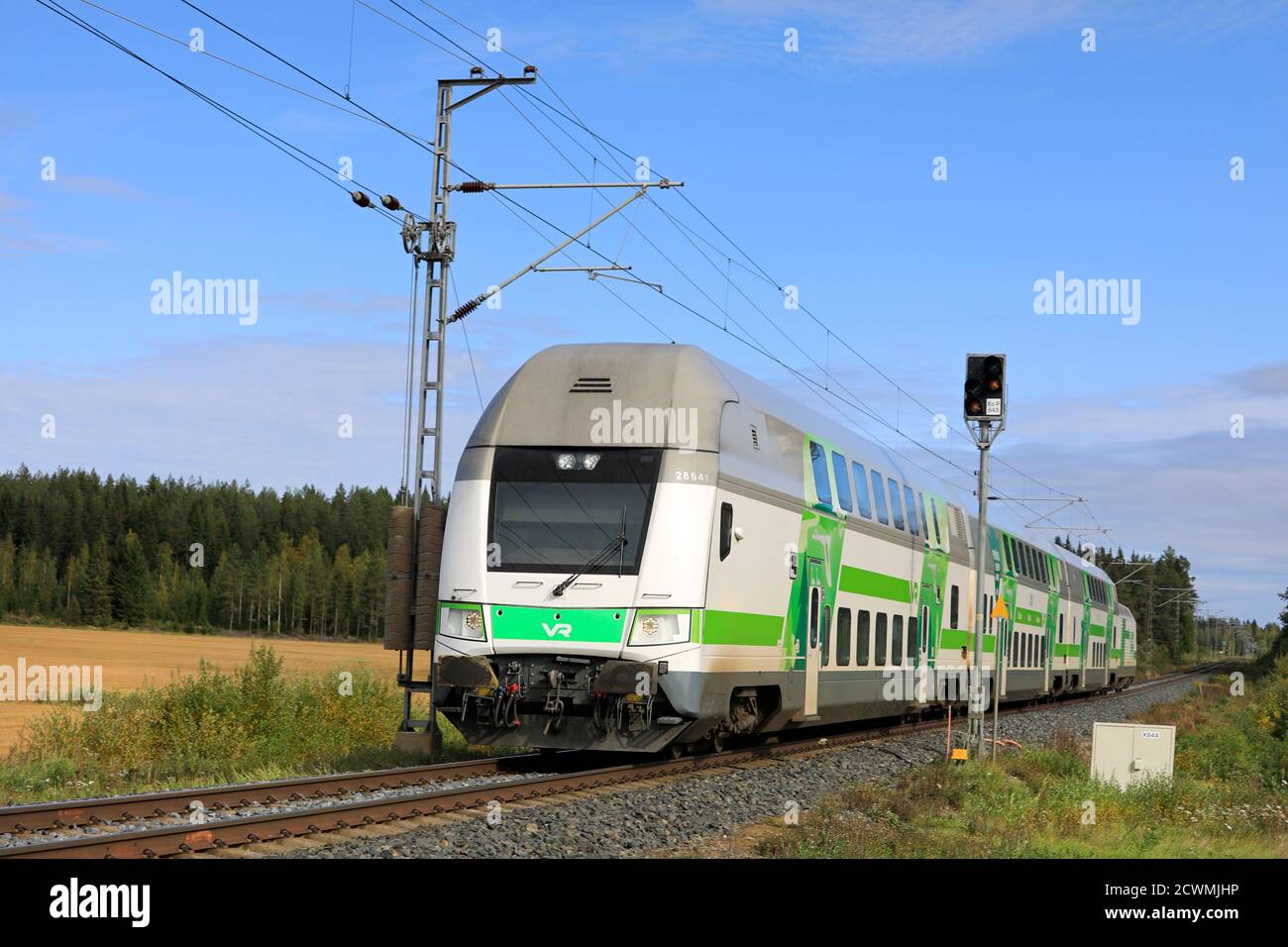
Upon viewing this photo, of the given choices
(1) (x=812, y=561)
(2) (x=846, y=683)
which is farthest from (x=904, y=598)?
(1) (x=812, y=561)

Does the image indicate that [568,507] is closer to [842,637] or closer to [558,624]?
[558,624]

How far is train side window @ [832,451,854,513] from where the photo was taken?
2030 cm

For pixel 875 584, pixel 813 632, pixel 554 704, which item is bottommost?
pixel 554 704

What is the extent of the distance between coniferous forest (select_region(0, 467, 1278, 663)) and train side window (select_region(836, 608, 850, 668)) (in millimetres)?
114376

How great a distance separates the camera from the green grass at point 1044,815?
11438 millimetres

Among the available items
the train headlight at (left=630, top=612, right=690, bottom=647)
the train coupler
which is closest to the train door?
the train headlight at (left=630, top=612, right=690, bottom=647)

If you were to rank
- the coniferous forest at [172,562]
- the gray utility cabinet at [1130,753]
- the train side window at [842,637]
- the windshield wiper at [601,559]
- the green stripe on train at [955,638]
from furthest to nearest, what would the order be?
the coniferous forest at [172,562], the green stripe on train at [955,638], the train side window at [842,637], the gray utility cabinet at [1130,753], the windshield wiper at [601,559]

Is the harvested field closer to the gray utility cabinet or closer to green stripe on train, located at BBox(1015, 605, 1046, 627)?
green stripe on train, located at BBox(1015, 605, 1046, 627)

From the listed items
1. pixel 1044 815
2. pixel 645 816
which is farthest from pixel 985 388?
pixel 645 816

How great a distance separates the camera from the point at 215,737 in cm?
1784

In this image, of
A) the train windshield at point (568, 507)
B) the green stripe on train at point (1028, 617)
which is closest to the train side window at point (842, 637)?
the train windshield at point (568, 507)

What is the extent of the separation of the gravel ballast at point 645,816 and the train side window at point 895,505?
4.03 m

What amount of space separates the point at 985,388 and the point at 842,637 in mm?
4010

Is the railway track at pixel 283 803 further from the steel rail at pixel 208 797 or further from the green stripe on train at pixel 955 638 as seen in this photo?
the green stripe on train at pixel 955 638
